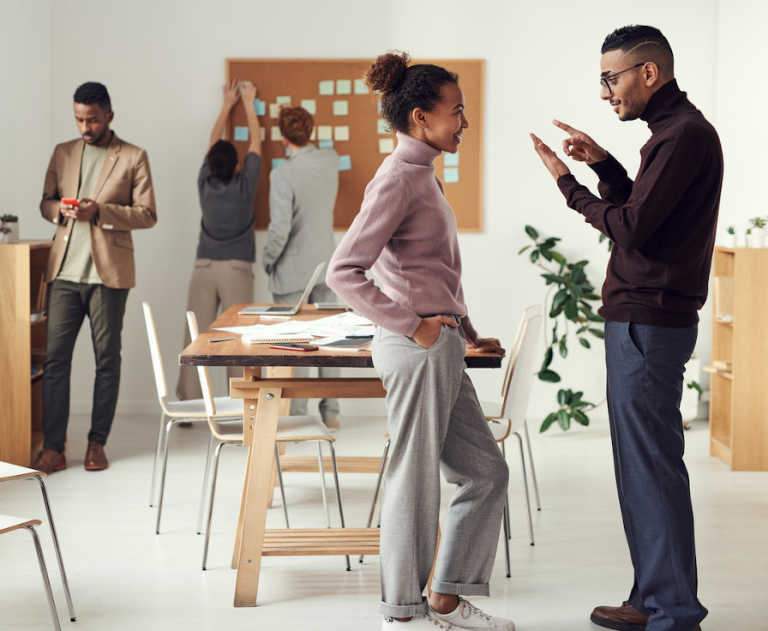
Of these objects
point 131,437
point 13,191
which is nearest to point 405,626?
point 131,437

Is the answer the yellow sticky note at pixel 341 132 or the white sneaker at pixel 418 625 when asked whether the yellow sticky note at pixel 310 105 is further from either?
the white sneaker at pixel 418 625

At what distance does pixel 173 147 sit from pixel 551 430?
110 inches

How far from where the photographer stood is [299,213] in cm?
547

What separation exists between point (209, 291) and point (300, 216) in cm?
70

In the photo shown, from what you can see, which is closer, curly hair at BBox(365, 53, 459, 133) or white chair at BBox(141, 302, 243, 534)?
curly hair at BBox(365, 53, 459, 133)

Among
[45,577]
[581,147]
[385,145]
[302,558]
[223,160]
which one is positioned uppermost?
[385,145]

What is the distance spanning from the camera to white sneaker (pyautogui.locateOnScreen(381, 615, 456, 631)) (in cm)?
256

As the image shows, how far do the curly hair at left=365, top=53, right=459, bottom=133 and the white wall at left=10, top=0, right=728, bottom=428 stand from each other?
3.48 meters

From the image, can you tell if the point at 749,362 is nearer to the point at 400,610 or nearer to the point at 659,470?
the point at 659,470

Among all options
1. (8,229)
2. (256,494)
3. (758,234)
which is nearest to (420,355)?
(256,494)

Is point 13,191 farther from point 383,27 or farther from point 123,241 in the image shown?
point 383,27

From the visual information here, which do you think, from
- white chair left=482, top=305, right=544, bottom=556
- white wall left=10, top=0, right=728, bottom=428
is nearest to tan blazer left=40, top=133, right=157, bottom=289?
white wall left=10, top=0, right=728, bottom=428

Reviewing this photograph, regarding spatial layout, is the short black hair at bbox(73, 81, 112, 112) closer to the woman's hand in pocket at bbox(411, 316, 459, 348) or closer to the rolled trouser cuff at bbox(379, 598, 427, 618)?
the woman's hand in pocket at bbox(411, 316, 459, 348)

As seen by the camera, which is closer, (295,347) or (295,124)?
(295,347)
